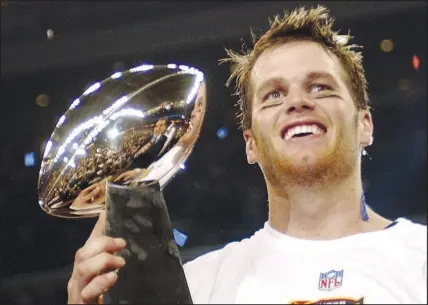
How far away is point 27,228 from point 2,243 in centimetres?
9

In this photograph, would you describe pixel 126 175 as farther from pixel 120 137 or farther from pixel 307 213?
pixel 307 213

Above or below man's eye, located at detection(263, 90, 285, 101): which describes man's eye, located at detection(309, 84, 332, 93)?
above

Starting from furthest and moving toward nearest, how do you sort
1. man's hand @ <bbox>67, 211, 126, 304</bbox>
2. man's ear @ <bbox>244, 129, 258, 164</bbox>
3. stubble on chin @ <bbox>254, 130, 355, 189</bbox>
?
1. man's ear @ <bbox>244, 129, 258, 164</bbox>
2. stubble on chin @ <bbox>254, 130, 355, 189</bbox>
3. man's hand @ <bbox>67, 211, 126, 304</bbox>

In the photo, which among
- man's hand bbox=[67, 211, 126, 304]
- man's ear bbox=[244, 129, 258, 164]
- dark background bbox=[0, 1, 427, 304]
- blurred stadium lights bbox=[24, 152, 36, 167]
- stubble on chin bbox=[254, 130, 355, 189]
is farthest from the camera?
blurred stadium lights bbox=[24, 152, 36, 167]

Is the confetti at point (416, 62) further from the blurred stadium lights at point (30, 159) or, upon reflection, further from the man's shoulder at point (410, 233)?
the blurred stadium lights at point (30, 159)

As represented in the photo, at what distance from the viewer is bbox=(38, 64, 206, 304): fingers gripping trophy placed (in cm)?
97

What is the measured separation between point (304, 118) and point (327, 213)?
16 cm

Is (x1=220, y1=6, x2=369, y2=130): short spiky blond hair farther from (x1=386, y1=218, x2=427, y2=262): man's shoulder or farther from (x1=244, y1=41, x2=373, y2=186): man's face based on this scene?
(x1=386, y1=218, x2=427, y2=262): man's shoulder

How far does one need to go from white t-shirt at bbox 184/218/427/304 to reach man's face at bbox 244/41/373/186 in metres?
0.12

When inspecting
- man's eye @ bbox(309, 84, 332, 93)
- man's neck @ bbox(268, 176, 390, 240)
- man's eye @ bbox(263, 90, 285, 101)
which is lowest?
man's neck @ bbox(268, 176, 390, 240)

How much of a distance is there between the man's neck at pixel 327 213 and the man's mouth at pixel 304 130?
3.4 inches

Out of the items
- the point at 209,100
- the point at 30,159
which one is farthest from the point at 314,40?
the point at 30,159

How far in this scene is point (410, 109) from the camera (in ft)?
6.57

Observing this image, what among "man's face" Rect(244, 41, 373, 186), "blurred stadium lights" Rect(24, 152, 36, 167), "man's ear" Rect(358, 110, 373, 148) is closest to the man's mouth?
"man's face" Rect(244, 41, 373, 186)
